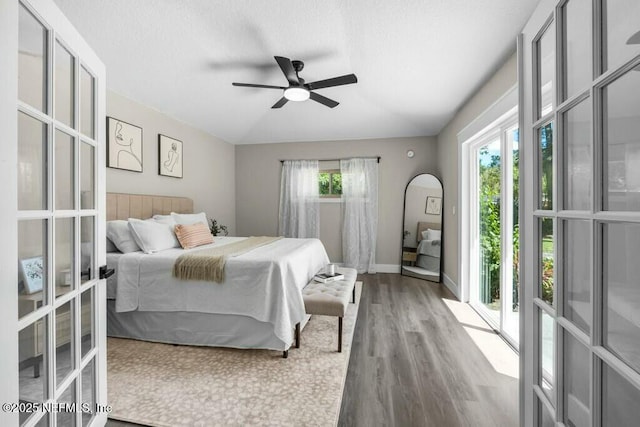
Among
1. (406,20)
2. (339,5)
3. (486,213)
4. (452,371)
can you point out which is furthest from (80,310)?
(486,213)

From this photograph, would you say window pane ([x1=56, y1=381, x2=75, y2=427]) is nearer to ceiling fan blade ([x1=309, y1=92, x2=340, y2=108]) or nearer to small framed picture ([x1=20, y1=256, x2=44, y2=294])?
small framed picture ([x1=20, y1=256, x2=44, y2=294])

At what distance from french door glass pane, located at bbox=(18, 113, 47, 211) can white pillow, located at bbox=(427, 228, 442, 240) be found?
4.43 metres

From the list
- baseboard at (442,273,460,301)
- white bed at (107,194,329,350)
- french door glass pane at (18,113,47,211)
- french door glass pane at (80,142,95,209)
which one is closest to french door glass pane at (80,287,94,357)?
french door glass pane at (80,142,95,209)

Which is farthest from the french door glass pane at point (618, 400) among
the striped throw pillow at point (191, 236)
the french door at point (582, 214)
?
the striped throw pillow at point (191, 236)

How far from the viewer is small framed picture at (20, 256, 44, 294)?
2.80 ft

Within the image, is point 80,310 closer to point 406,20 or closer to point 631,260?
point 631,260

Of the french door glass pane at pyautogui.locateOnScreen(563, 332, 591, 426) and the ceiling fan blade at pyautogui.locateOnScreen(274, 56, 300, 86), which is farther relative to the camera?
the ceiling fan blade at pyautogui.locateOnScreen(274, 56, 300, 86)

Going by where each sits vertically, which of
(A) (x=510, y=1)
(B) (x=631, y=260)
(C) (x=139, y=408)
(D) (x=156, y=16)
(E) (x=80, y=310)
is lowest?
(C) (x=139, y=408)

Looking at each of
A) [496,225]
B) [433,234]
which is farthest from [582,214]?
[433,234]

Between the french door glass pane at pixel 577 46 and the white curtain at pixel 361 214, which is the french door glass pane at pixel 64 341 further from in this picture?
the white curtain at pixel 361 214

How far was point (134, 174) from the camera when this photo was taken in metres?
3.19

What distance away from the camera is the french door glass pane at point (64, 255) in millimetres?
1033

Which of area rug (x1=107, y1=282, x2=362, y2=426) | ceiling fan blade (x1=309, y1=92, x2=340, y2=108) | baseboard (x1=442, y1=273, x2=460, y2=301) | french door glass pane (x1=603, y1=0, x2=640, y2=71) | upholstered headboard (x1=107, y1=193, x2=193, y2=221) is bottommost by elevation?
area rug (x1=107, y1=282, x2=362, y2=426)

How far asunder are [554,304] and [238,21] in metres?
2.78
